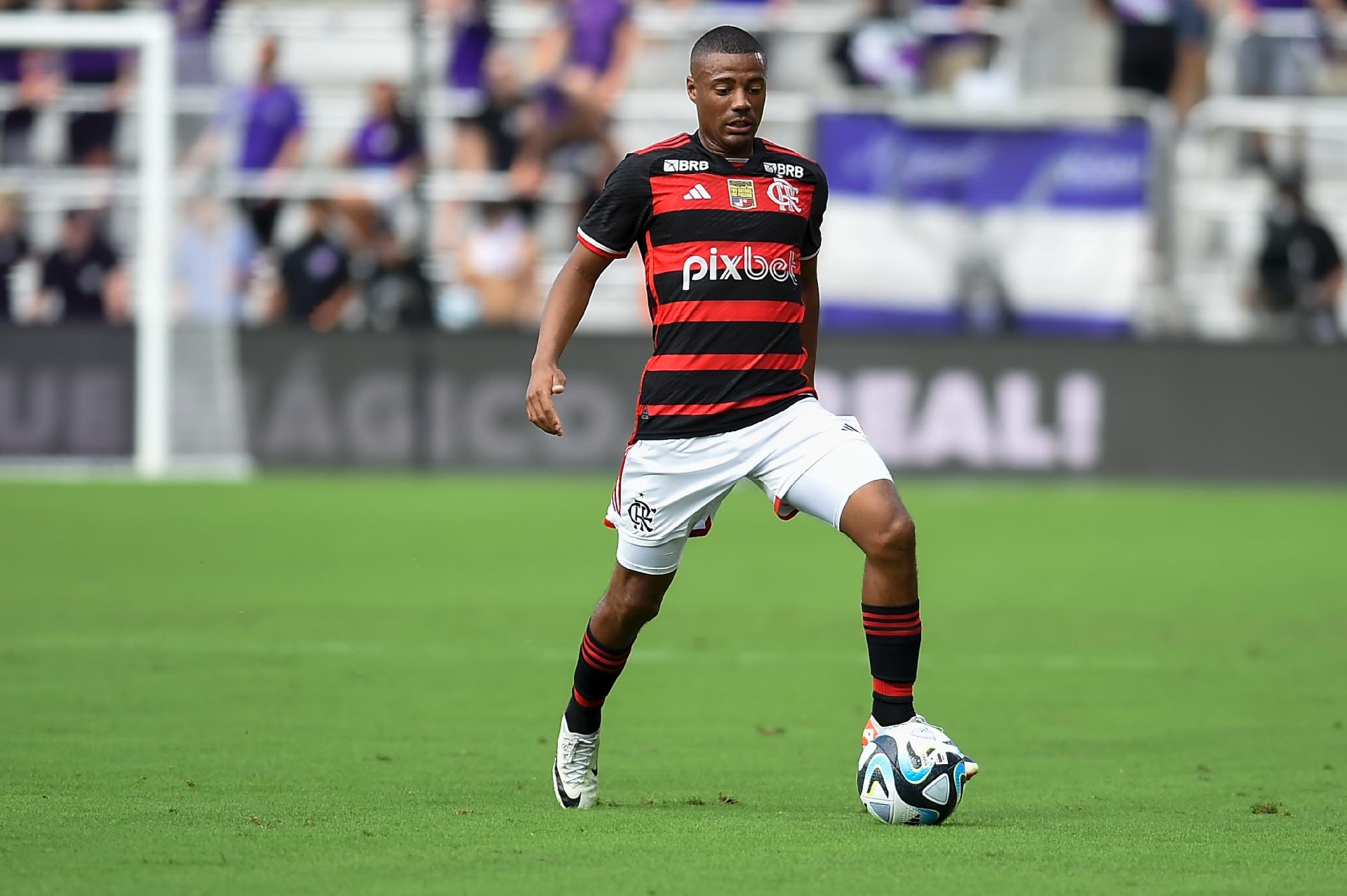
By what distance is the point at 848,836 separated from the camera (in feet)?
18.9

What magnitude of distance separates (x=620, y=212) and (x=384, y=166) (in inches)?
570

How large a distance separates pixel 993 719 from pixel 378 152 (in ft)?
44.5

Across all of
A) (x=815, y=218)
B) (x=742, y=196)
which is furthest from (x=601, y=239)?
(x=815, y=218)

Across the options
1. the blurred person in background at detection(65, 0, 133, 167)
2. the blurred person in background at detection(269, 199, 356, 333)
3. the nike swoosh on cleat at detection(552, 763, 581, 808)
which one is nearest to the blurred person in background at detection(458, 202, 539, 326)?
the blurred person in background at detection(269, 199, 356, 333)

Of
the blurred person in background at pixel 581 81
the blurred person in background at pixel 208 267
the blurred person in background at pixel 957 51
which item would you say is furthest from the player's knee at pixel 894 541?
the blurred person in background at pixel 957 51

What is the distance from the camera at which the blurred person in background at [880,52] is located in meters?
21.5

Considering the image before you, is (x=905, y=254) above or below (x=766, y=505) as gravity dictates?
A: above

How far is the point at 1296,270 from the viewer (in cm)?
2025

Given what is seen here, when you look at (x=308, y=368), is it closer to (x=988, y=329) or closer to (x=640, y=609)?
(x=988, y=329)

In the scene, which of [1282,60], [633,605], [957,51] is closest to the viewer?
[633,605]

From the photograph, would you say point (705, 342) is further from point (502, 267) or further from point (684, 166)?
point (502, 267)

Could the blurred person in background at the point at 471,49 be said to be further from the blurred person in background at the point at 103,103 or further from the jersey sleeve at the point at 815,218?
the jersey sleeve at the point at 815,218

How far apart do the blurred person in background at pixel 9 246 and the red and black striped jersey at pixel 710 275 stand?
1420 centimetres

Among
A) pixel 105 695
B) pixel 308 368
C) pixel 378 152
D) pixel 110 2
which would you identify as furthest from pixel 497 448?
pixel 105 695
